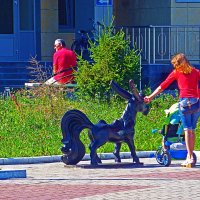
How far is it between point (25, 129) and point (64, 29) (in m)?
17.1

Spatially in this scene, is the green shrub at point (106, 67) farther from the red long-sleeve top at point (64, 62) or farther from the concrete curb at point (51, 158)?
the concrete curb at point (51, 158)

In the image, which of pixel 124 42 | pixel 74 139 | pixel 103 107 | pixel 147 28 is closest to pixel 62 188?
pixel 74 139

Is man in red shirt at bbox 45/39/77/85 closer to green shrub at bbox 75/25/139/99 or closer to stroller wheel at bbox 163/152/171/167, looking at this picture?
green shrub at bbox 75/25/139/99

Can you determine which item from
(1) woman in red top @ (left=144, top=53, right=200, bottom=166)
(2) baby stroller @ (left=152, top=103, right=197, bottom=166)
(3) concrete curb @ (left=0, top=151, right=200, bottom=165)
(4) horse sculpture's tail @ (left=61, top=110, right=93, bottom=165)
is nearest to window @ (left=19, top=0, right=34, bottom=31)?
(3) concrete curb @ (left=0, top=151, right=200, bottom=165)

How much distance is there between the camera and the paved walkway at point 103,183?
42.8ft

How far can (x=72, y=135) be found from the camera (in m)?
16.5

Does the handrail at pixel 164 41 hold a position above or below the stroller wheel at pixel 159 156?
above

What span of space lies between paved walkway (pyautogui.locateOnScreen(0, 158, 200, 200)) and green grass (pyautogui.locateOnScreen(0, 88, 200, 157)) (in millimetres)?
1496

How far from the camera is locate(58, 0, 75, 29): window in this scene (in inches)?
1467

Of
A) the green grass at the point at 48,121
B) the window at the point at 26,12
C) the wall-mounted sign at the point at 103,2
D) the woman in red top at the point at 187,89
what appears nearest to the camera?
the woman in red top at the point at 187,89

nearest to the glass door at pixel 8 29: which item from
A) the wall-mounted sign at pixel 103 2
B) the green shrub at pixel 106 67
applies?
the wall-mounted sign at pixel 103 2

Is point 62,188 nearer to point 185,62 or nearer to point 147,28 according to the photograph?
point 185,62

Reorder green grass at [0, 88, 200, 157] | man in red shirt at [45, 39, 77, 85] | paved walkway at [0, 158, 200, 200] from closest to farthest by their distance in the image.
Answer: paved walkway at [0, 158, 200, 200]
green grass at [0, 88, 200, 157]
man in red shirt at [45, 39, 77, 85]

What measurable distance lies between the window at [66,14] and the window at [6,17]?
5.92 ft
